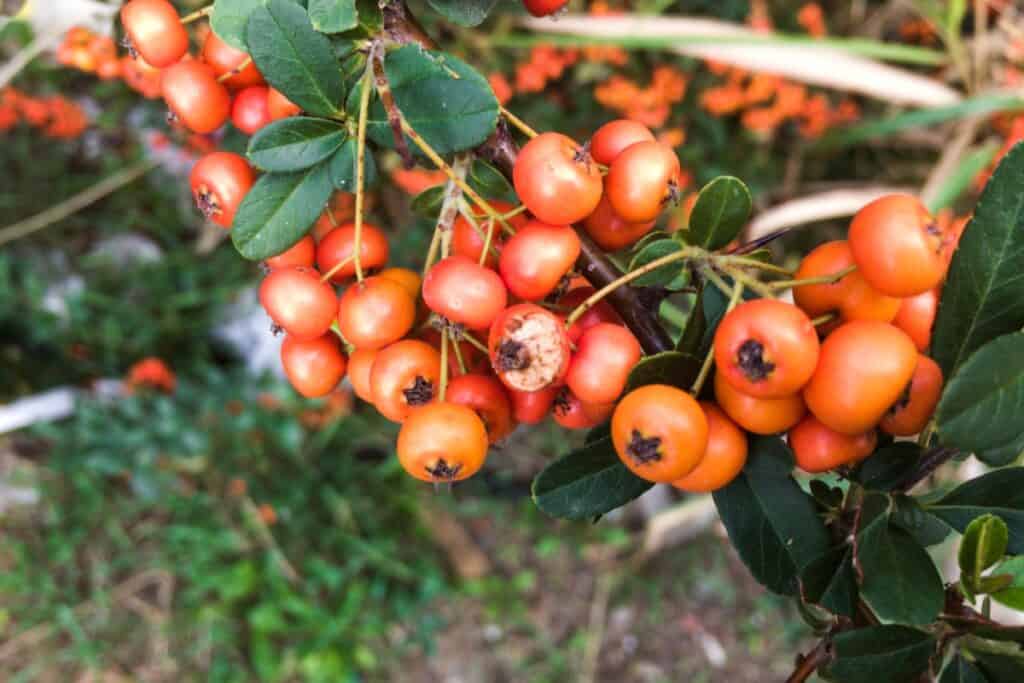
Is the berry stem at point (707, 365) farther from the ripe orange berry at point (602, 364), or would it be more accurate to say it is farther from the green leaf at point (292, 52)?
the green leaf at point (292, 52)

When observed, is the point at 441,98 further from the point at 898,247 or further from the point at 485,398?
the point at 898,247

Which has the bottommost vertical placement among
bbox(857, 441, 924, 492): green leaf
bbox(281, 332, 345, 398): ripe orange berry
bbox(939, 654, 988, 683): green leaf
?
bbox(939, 654, 988, 683): green leaf

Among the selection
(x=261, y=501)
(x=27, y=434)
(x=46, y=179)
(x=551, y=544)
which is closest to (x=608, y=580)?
(x=551, y=544)

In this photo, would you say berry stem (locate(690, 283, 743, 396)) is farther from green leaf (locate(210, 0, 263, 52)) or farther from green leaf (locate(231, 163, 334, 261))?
green leaf (locate(210, 0, 263, 52))

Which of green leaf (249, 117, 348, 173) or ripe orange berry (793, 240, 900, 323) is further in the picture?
green leaf (249, 117, 348, 173)

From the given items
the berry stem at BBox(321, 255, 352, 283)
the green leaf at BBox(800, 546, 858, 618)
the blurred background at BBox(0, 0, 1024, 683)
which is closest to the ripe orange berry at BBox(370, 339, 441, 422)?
the berry stem at BBox(321, 255, 352, 283)

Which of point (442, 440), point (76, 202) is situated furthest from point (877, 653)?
point (76, 202)

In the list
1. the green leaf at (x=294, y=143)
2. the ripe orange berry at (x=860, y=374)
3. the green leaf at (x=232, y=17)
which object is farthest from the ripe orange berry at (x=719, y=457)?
the green leaf at (x=232, y=17)
